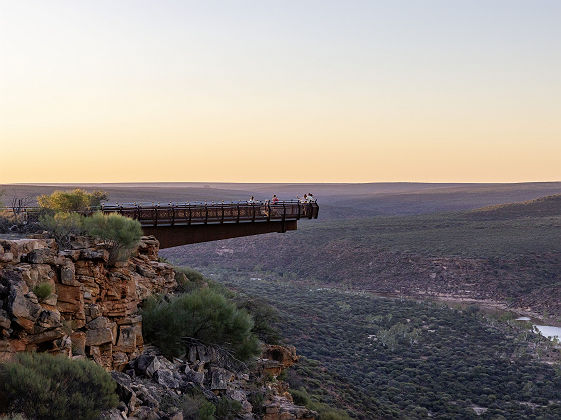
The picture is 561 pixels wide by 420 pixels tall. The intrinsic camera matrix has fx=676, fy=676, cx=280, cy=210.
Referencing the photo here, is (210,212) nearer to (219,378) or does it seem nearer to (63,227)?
(63,227)

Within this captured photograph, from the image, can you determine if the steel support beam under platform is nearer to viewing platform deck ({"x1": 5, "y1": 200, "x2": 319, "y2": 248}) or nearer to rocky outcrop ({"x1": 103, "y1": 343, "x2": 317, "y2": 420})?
viewing platform deck ({"x1": 5, "y1": 200, "x2": 319, "y2": 248})

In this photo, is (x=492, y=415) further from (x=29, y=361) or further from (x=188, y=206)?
(x=29, y=361)

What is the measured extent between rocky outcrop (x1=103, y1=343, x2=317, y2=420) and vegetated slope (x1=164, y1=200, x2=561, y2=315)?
1920 inches

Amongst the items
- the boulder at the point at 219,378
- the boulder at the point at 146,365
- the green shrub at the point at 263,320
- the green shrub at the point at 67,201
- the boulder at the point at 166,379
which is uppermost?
the green shrub at the point at 67,201

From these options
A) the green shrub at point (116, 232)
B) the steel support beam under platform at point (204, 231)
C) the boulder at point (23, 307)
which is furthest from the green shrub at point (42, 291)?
the steel support beam under platform at point (204, 231)

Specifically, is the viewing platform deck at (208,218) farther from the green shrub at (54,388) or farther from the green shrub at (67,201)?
the green shrub at (54,388)

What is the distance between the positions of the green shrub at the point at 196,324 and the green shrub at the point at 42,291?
366 centimetres

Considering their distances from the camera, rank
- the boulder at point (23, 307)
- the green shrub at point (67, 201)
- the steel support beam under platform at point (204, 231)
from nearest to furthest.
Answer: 1. the boulder at point (23, 307)
2. the green shrub at point (67, 201)
3. the steel support beam under platform at point (204, 231)

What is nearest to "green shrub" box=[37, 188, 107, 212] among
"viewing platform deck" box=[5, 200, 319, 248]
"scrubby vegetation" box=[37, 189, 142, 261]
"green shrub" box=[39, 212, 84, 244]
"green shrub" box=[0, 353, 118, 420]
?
"viewing platform deck" box=[5, 200, 319, 248]

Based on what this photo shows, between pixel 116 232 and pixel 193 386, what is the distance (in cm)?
550

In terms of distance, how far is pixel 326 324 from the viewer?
46438mm

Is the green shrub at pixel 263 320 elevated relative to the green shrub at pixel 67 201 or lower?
lower

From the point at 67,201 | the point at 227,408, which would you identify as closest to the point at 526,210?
the point at 67,201

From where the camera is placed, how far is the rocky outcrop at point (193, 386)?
516 inches
